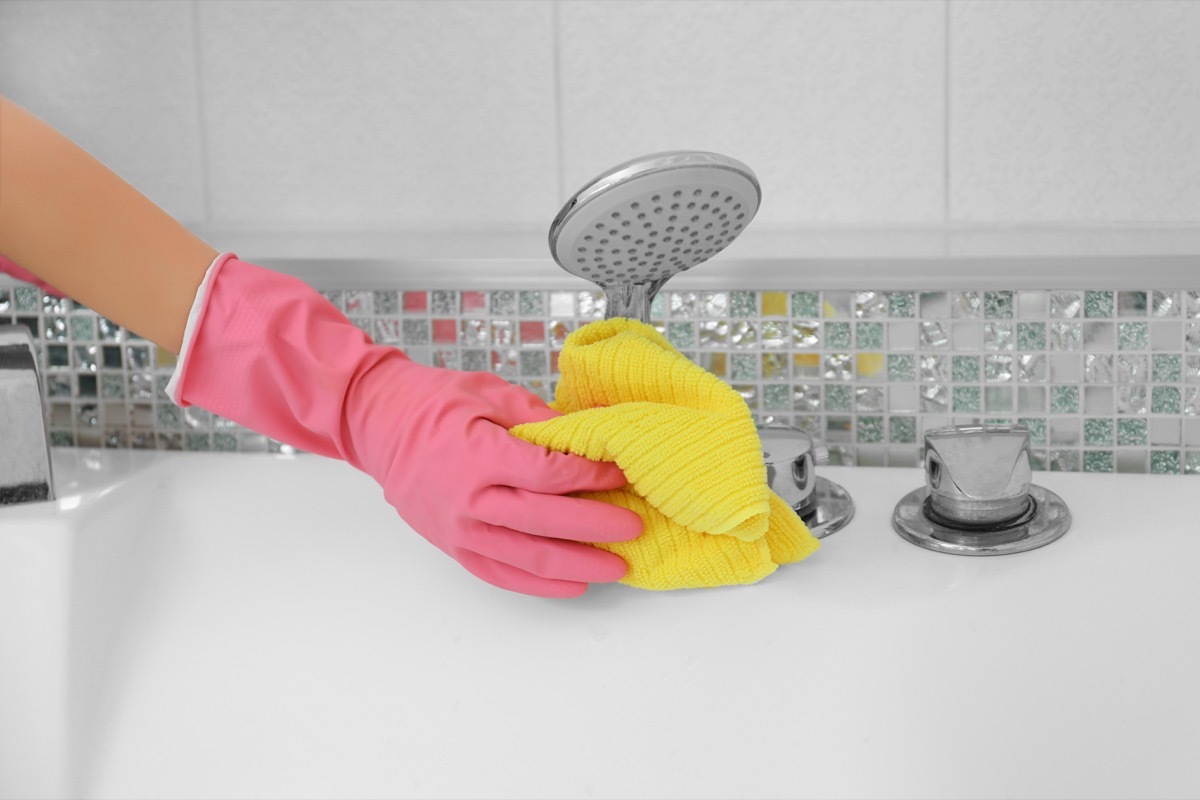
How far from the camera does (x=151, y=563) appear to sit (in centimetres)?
76

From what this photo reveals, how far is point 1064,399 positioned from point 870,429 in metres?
0.13

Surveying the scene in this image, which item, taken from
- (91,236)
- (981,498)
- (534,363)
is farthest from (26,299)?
(981,498)

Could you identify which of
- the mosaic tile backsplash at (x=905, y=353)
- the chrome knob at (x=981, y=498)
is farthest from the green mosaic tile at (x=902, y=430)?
the chrome knob at (x=981, y=498)

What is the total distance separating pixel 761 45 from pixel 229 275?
390 millimetres

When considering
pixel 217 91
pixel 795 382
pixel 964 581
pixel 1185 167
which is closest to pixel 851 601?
pixel 964 581

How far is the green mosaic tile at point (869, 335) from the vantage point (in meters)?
0.77

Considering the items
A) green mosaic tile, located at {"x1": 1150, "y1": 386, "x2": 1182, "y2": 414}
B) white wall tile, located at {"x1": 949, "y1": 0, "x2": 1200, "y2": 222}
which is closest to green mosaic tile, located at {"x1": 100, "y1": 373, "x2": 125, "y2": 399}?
white wall tile, located at {"x1": 949, "y1": 0, "x2": 1200, "y2": 222}

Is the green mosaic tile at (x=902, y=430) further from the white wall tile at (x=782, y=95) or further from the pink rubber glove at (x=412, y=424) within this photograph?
the pink rubber glove at (x=412, y=424)

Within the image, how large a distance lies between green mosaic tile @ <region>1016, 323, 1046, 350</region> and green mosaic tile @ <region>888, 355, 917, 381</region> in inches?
2.7

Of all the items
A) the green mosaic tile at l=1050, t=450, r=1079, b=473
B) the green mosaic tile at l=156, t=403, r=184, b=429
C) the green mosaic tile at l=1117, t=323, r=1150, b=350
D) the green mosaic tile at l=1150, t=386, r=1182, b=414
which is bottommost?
the green mosaic tile at l=1050, t=450, r=1079, b=473

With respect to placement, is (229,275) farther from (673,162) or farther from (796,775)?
(796,775)

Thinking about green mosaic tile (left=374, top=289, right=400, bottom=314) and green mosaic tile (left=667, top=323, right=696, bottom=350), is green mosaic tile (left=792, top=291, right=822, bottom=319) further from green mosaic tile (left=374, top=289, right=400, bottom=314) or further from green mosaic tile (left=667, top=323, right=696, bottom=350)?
green mosaic tile (left=374, top=289, right=400, bottom=314)

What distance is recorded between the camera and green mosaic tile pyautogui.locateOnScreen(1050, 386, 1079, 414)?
30.0 inches

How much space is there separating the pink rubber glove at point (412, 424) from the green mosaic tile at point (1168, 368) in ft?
1.23
